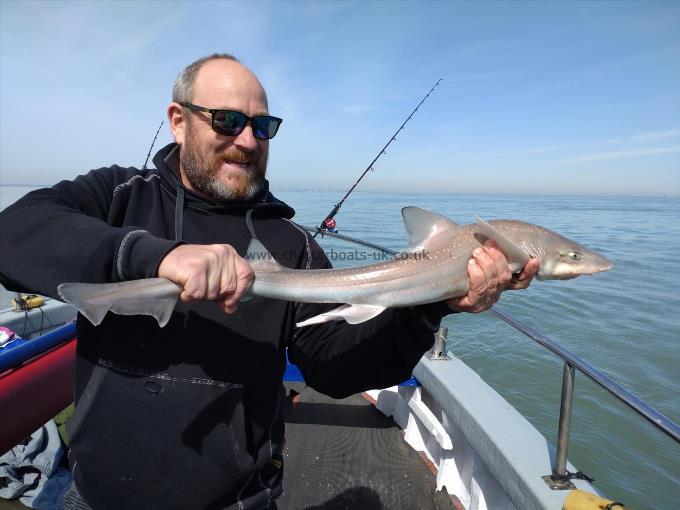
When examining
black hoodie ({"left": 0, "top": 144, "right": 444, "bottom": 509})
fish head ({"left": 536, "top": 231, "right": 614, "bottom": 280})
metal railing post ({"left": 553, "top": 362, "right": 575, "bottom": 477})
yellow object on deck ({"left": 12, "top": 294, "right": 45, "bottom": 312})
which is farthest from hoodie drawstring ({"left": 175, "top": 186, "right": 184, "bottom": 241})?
yellow object on deck ({"left": 12, "top": 294, "right": 45, "bottom": 312})

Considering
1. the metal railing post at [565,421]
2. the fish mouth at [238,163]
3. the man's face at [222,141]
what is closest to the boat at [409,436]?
the metal railing post at [565,421]

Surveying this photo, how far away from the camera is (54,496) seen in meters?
3.46

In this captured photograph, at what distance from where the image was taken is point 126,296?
63.9 inches

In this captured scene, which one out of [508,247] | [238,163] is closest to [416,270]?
[508,247]

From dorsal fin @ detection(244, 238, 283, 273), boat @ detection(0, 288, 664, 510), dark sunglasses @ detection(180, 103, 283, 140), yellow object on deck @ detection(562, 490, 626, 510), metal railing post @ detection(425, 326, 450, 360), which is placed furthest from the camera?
metal railing post @ detection(425, 326, 450, 360)

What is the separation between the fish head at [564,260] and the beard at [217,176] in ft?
5.88

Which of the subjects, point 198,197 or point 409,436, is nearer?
point 198,197

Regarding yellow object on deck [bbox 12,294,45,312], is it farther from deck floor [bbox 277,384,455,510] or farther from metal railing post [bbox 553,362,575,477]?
metal railing post [bbox 553,362,575,477]

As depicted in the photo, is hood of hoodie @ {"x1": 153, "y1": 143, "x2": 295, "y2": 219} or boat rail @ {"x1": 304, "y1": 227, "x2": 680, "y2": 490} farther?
hood of hoodie @ {"x1": 153, "y1": 143, "x2": 295, "y2": 219}

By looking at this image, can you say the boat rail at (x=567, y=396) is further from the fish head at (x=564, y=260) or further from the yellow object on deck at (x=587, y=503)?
the fish head at (x=564, y=260)

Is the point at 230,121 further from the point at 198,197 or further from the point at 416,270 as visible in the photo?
the point at 416,270

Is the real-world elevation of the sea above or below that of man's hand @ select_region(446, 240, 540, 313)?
below

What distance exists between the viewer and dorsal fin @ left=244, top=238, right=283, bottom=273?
6.49 feet

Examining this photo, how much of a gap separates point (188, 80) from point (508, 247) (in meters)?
2.15
